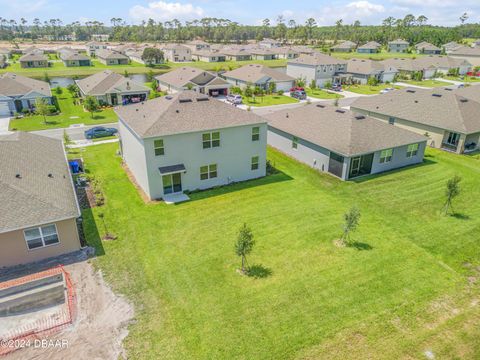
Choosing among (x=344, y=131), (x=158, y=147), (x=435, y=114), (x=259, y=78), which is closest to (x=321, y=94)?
(x=259, y=78)

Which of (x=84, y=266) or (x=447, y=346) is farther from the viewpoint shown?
(x=84, y=266)

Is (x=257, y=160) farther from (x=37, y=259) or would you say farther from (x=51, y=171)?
(x=37, y=259)

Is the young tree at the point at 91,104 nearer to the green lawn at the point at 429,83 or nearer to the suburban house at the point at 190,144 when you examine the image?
the suburban house at the point at 190,144

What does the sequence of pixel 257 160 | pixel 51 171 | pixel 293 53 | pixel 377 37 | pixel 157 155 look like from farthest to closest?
1. pixel 377 37
2. pixel 293 53
3. pixel 257 160
4. pixel 157 155
5. pixel 51 171

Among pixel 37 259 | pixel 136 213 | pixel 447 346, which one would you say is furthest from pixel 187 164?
pixel 447 346

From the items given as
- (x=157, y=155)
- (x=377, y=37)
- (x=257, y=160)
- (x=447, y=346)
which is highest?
(x=377, y=37)

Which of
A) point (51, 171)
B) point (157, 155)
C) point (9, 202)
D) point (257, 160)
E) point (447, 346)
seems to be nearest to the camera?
point (447, 346)

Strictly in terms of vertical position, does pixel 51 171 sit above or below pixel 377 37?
below
